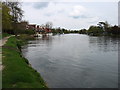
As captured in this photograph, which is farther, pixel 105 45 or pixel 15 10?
pixel 15 10

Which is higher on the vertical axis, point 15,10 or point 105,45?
point 15,10

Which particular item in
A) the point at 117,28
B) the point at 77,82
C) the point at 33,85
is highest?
the point at 117,28

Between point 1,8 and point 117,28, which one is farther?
point 117,28

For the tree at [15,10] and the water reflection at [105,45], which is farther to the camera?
the tree at [15,10]

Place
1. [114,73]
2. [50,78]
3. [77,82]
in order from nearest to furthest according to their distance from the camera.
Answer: [77,82] < [50,78] < [114,73]

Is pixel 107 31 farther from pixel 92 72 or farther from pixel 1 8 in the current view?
pixel 92 72

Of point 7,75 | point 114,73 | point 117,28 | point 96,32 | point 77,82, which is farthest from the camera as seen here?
point 96,32

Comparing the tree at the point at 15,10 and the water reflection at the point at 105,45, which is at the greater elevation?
the tree at the point at 15,10

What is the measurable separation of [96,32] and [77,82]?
123 metres

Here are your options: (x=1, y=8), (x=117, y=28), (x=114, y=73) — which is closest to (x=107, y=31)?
(x=117, y=28)

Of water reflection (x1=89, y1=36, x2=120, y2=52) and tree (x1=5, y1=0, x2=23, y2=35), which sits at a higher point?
tree (x1=5, y1=0, x2=23, y2=35)

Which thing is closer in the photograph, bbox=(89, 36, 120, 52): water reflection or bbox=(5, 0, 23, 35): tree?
bbox=(89, 36, 120, 52): water reflection

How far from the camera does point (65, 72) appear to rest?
51.8 feet

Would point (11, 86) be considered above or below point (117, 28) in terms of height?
below
